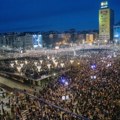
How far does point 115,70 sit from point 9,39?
526ft

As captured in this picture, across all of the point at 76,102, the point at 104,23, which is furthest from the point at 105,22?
the point at 76,102

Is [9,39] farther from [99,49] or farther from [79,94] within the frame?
[79,94]

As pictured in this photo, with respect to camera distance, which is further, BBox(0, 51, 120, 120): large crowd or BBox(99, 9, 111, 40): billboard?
BBox(99, 9, 111, 40): billboard

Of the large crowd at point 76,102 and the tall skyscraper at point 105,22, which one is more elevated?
the tall skyscraper at point 105,22

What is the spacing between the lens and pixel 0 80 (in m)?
33.6

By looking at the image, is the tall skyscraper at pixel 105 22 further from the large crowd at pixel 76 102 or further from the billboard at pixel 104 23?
the large crowd at pixel 76 102

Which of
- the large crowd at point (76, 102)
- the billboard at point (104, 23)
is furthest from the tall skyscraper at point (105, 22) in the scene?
the large crowd at point (76, 102)

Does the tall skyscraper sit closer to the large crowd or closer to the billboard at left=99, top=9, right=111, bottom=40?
the billboard at left=99, top=9, right=111, bottom=40

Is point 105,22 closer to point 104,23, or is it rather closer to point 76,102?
point 104,23

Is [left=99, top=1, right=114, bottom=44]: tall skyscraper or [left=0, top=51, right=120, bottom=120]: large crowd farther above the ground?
[left=99, top=1, right=114, bottom=44]: tall skyscraper

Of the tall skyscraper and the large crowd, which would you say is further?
the tall skyscraper

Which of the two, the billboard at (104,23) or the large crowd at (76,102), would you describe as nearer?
the large crowd at (76,102)

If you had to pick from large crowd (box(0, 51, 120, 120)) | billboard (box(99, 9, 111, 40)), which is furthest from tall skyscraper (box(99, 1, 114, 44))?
large crowd (box(0, 51, 120, 120))

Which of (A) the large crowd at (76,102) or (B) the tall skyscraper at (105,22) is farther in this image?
(B) the tall skyscraper at (105,22)
